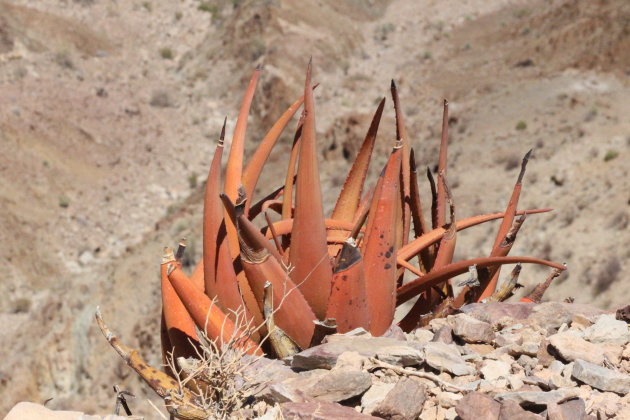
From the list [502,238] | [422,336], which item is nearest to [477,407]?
[422,336]

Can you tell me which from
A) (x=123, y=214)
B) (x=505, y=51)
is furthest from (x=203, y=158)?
(x=505, y=51)

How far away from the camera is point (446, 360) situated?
2.82 metres

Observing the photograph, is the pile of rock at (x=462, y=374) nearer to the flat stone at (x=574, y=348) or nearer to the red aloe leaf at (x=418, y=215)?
the flat stone at (x=574, y=348)

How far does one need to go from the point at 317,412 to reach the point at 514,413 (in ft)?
1.95

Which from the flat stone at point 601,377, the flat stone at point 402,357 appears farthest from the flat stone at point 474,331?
the flat stone at point 601,377

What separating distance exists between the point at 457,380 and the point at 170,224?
1422 cm

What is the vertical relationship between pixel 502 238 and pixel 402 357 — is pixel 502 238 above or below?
above

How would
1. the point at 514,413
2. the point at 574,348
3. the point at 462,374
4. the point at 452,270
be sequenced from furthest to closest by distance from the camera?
the point at 452,270
the point at 574,348
the point at 462,374
the point at 514,413

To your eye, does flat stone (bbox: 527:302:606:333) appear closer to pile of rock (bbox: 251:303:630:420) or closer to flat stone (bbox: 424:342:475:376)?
pile of rock (bbox: 251:303:630:420)

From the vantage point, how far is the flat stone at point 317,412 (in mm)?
2445

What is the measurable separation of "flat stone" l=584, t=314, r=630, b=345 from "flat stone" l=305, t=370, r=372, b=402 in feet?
3.23

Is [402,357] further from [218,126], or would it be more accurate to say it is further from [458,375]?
[218,126]

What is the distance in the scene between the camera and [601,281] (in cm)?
1047

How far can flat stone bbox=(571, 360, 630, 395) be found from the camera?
2605 mm
